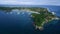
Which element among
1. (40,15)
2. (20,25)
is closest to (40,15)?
(40,15)

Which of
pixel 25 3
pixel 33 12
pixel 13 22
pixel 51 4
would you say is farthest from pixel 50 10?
pixel 13 22

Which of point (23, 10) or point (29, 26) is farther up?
point (23, 10)

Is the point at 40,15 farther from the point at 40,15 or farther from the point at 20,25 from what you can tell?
the point at 20,25

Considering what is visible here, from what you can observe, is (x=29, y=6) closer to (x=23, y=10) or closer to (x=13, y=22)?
(x=23, y=10)

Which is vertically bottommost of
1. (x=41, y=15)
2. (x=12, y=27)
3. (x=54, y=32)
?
(x=54, y=32)
